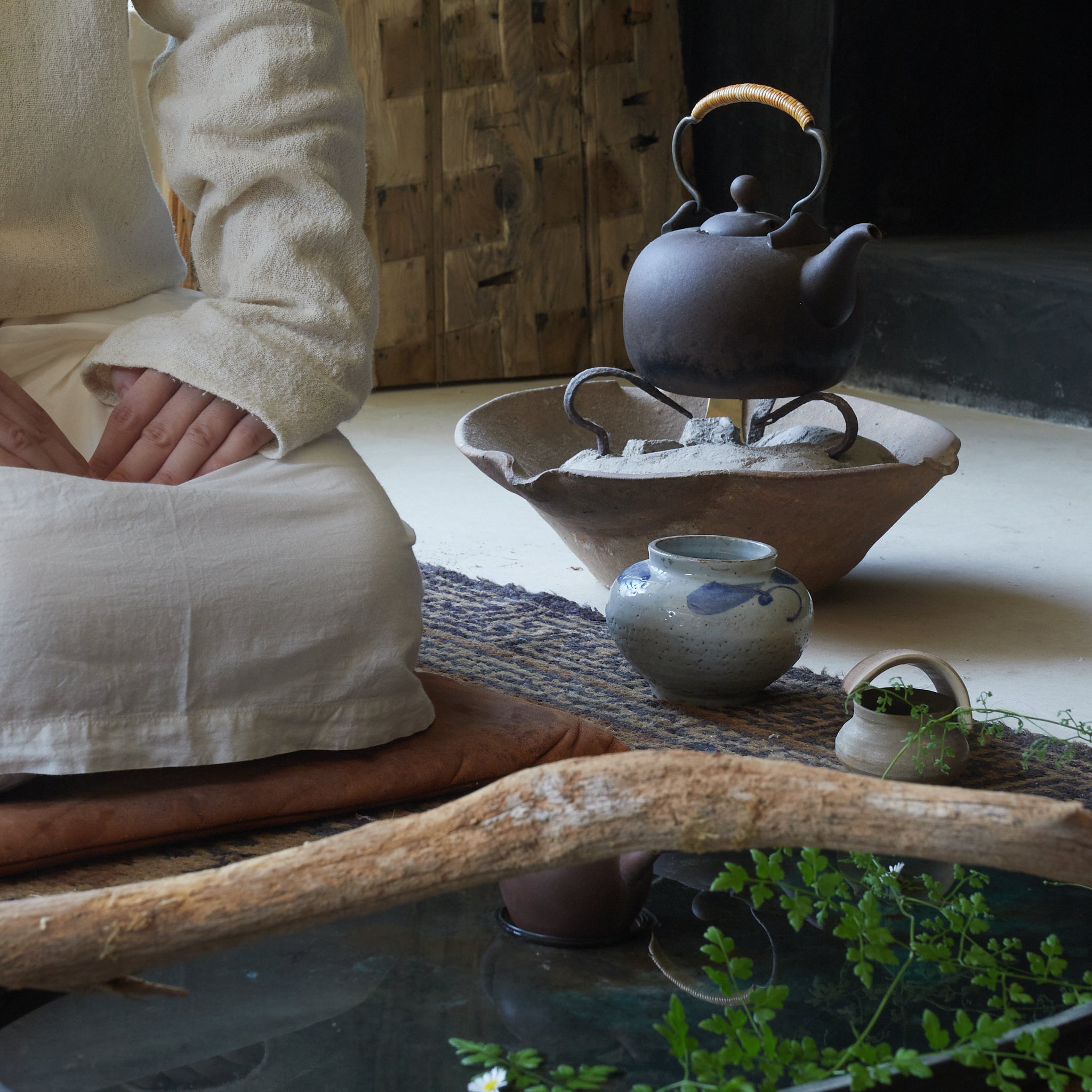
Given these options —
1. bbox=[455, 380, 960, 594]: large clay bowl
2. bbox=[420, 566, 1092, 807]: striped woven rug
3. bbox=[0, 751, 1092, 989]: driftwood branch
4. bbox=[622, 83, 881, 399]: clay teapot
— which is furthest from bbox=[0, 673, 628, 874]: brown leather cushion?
bbox=[622, 83, 881, 399]: clay teapot

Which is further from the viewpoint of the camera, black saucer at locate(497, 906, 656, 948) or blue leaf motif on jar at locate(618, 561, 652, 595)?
blue leaf motif on jar at locate(618, 561, 652, 595)

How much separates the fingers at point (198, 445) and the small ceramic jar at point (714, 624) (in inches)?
23.4

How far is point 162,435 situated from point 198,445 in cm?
4

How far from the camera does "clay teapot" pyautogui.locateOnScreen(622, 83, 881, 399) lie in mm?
2113

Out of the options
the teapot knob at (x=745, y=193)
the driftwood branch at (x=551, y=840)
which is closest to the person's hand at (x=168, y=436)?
the driftwood branch at (x=551, y=840)

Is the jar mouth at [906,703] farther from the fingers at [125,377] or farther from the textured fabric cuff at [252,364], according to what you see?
the fingers at [125,377]

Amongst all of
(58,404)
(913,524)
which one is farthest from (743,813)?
(913,524)

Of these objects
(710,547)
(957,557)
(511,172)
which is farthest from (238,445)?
(511,172)

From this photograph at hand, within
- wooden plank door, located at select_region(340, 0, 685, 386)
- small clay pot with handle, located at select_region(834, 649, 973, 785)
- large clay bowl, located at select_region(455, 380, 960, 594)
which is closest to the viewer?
small clay pot with handle, located at select_region(834, 649, 973, 785)

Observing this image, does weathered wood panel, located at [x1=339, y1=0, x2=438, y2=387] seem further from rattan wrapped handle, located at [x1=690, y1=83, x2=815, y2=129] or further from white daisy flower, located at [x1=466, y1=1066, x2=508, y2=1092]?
white daisy flower, located at [x1=466, y1=1066, x2=508, y2=1092]

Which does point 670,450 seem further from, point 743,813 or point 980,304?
point 980,304

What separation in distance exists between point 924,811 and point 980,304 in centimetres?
350

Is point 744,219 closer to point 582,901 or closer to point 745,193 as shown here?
point 745,193

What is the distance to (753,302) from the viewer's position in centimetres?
211
